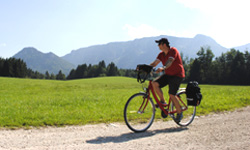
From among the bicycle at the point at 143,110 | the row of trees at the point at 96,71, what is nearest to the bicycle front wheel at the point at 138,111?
the bicycle at the point at 143,110

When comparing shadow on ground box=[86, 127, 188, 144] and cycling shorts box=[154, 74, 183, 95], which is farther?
cycling shorts box=[154, 74, 183, 95]

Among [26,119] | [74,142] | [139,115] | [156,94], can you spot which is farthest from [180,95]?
[26,119]

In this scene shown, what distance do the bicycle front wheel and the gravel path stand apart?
249 millimetres

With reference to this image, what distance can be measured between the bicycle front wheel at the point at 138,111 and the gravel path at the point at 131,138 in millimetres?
249

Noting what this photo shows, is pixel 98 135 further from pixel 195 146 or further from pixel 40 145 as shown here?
pixel 195 146

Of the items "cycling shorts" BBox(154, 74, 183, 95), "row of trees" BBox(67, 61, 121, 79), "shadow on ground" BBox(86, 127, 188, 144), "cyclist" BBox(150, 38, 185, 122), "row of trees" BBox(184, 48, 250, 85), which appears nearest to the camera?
"shadow on ground" BBox(86, 127, 188, 144)

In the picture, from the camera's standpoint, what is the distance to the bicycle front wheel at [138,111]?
643cm

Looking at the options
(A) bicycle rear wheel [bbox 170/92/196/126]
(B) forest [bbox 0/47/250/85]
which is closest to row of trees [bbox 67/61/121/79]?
(B) forest [bbox 0/47/250/85]

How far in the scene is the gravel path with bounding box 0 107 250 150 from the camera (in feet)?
16.2

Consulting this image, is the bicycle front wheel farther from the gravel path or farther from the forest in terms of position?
the forest

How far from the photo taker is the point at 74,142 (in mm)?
5324

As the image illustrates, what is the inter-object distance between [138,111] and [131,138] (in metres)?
1.18

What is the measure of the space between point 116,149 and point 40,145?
6.60 ft

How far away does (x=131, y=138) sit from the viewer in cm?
570
